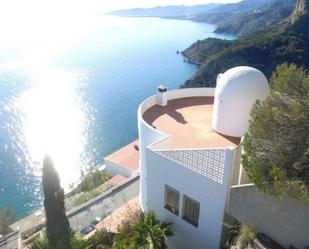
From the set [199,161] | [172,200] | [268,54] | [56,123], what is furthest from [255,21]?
[199,161]

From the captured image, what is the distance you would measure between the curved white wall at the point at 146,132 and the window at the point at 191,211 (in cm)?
261

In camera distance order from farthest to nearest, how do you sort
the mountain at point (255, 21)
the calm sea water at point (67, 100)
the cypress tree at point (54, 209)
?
the mountain at point (255, 21), the calm sea water at point (67, 100), the cypress tree at point (54, 209)

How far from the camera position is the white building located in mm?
12648

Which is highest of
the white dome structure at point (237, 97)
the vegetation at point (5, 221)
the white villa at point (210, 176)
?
the white dome structure at point (237, 97)

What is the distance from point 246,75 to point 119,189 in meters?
13.4

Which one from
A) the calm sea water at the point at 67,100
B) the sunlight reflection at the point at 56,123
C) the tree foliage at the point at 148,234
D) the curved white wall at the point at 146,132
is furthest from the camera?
the sunlight reflection at the point at 56,123

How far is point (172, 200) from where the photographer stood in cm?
1491

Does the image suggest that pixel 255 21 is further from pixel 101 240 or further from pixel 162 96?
pixel 101 240

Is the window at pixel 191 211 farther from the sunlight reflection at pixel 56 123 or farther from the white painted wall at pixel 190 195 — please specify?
the sunlight reflection at pixel 56 123

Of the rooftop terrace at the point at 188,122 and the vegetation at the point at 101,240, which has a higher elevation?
the rooftop terrace at the point at 188,122

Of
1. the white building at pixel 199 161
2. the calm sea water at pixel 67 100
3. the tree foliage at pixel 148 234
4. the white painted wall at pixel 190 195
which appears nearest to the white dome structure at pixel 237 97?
the white building at pixel 199 161

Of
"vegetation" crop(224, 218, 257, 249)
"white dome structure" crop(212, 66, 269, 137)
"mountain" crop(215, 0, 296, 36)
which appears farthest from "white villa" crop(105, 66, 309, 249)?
"mountain" crop(215, 0, 296, 36)

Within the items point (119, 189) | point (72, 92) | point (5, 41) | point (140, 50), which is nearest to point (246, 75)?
point (119, 189)

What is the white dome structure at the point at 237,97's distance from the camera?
1478 centimetres
